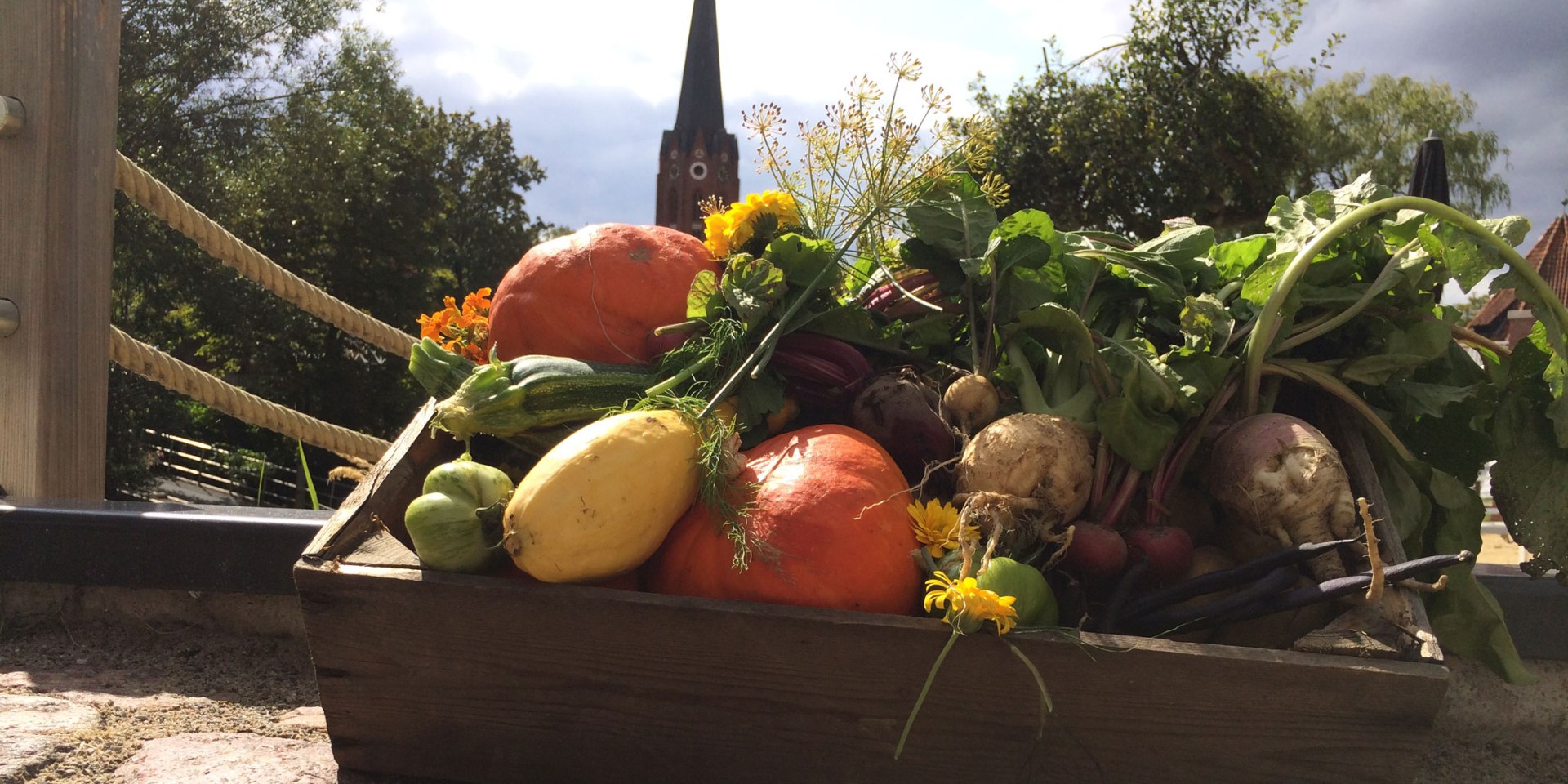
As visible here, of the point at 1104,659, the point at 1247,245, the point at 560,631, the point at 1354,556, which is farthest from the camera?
the point at 1247,245

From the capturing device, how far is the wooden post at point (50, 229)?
9.38 feet

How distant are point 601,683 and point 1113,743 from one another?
0.80 meters

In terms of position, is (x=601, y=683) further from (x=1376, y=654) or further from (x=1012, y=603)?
(x=1376, y=654)

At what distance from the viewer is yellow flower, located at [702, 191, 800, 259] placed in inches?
89.7

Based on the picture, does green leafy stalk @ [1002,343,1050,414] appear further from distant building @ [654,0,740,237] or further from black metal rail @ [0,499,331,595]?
distant building @ [654,0,740,237]

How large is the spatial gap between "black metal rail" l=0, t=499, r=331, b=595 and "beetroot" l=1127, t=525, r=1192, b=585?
1895mm

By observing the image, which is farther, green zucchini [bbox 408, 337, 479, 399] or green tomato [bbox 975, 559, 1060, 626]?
green zucchini [bbox 408, 337, 479, 399]

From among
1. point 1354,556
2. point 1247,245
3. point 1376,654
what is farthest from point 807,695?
point 1247,245

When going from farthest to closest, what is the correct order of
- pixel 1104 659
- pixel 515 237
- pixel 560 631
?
pixel 515 237, pixel 560 631, pixel 1104 659

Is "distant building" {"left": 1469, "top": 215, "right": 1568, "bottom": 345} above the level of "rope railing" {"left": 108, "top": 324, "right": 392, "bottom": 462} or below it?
above

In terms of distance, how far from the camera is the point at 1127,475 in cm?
195

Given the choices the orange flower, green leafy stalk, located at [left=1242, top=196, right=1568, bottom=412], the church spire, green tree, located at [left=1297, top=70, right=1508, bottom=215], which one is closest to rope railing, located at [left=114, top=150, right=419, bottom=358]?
the orange flower

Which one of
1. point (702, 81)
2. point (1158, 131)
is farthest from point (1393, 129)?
point (702, 81)

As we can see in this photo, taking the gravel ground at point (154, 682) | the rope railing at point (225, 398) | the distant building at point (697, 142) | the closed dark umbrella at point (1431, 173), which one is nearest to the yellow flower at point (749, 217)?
the gravel ground at point (154, 682)
